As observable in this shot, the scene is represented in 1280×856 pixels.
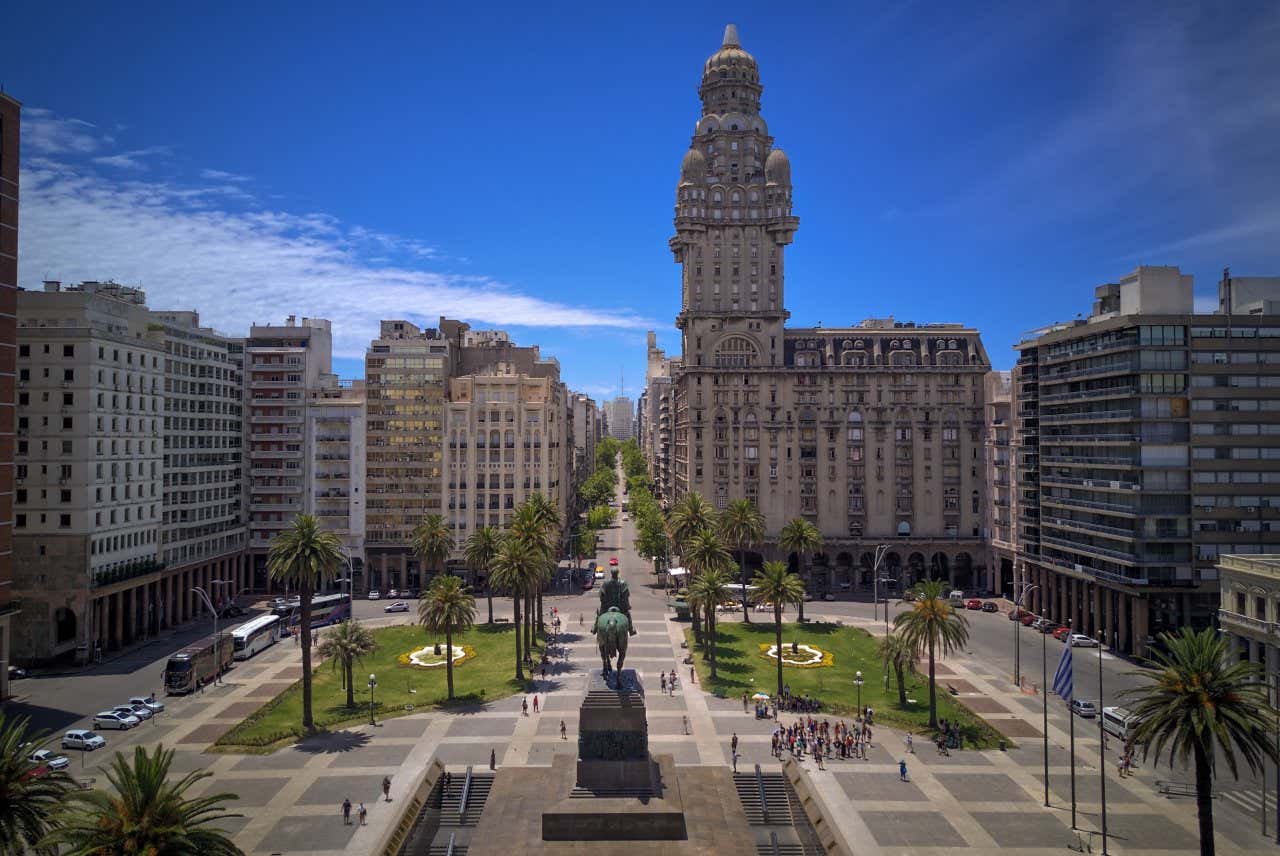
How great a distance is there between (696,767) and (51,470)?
75349 millimetres

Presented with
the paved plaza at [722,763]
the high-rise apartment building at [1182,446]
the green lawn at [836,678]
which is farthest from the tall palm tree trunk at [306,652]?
the high-rise apartment building at [1182,446]

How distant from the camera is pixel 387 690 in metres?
74.2

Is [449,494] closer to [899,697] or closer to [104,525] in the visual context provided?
[104,525]

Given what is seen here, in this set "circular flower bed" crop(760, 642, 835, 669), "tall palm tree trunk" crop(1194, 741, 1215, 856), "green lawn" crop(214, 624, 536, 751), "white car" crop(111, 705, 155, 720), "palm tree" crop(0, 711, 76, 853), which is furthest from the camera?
"circular flower bed" crop(760, 642, 835, 669)

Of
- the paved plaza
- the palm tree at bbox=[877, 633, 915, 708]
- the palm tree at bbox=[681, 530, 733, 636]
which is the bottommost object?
the paved plaza

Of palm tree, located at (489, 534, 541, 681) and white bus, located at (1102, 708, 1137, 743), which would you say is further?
palm tree, located at (489, 534, 541, 681)

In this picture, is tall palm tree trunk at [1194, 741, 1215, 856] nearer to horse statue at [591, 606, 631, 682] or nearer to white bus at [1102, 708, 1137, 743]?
white bus at [1102, 708, 1137, 743]

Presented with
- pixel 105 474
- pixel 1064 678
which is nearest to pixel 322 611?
pixel 105 474

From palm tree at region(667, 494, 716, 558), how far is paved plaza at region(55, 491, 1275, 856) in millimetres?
26715

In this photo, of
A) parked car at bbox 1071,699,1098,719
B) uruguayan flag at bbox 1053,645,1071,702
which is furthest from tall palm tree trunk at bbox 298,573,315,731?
parked car at bbox 1071,699,1098,719

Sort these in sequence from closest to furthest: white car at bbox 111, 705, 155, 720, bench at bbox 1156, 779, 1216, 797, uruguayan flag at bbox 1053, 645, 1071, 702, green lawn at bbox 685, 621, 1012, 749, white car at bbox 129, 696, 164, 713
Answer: uruguayan flag at bbox 1053, 645, 1071, 702
bench at bbox 1156, 779, 1216, 797
white car at bbox 111, 705, 155, 720
green lawn at bbox 685, 621, 1012, 749
white car at bbox 129, 696, 164, 713

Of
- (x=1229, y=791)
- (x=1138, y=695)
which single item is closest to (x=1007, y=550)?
(x=1138, y=695)

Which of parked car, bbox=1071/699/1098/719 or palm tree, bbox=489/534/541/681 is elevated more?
palm tree, bbox=489/534/541/681

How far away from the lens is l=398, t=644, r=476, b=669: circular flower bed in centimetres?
8231
